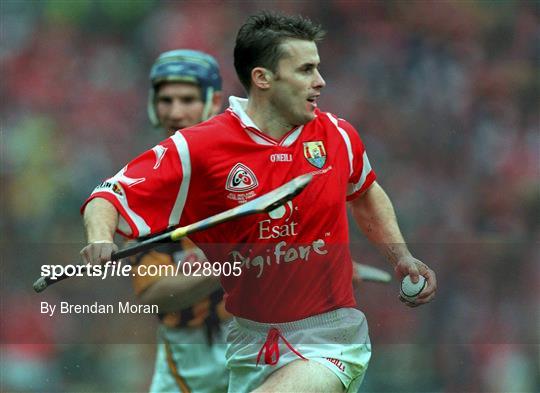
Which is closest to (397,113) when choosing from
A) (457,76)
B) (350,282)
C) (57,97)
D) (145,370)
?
(457,76)

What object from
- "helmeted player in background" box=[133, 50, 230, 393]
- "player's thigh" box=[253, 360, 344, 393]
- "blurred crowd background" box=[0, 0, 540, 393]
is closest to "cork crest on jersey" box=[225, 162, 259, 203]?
"player's thigh" box=[253, 360, 344, 393]

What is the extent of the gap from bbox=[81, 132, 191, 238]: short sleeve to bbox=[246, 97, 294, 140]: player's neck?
31cm

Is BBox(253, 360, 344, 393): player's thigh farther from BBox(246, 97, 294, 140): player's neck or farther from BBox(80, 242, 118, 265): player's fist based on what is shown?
BBox(246, 97, 294, 140): player's neck

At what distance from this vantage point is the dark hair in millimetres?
4246

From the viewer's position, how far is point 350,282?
4238 millimetres

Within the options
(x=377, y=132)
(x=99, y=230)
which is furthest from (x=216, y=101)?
(x=377, y=132)

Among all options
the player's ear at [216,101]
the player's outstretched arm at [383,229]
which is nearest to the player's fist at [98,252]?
the player's outstretched arm at [383,229]

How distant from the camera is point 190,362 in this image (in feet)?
18.5

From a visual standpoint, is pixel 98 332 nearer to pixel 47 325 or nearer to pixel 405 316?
pixel 47 325

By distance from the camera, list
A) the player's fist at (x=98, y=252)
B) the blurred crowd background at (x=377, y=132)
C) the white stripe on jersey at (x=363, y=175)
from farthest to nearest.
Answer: the blurred crowd background at (x=377, y=132) → the white stripe on jersey at (x=363, y=175) → the player's fist at (x=98, y=252)

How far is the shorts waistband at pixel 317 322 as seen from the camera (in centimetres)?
407

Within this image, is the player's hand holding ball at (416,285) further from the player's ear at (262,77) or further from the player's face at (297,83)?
the player's ear at (262,77)

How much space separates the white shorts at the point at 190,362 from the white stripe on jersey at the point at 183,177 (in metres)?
1.51

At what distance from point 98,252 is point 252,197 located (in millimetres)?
678
